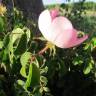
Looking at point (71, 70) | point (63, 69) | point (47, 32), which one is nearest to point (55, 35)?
point (47, 32)

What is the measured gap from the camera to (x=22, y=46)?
1045 millimetres

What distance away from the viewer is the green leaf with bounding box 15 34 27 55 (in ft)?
3.37

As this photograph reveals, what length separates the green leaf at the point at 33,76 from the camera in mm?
889

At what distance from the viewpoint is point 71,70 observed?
1.32m

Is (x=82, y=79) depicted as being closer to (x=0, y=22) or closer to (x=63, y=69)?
(x=63, y=69)

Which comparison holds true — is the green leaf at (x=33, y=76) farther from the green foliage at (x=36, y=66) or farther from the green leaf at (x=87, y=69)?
the green leaf at (x=87, y=69)

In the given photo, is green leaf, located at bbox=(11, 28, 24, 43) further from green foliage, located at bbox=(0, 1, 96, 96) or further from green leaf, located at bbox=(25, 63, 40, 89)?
green leaf, located at bbox=(25, 63, 40, 89)

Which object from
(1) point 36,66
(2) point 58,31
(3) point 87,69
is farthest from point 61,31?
(3) point 87,69

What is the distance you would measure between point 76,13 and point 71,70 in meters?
4.42

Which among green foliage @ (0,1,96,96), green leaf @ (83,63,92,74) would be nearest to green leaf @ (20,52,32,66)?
green foliage @ (0,1,96,96)

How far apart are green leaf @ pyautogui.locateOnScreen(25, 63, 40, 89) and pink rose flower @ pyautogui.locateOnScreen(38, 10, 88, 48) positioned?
9cm

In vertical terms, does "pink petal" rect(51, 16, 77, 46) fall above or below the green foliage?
above

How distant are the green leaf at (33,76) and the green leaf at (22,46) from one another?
0.13 m

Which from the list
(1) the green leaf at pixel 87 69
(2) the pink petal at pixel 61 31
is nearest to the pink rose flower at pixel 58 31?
(2) the pink petal at pixel 61 31
